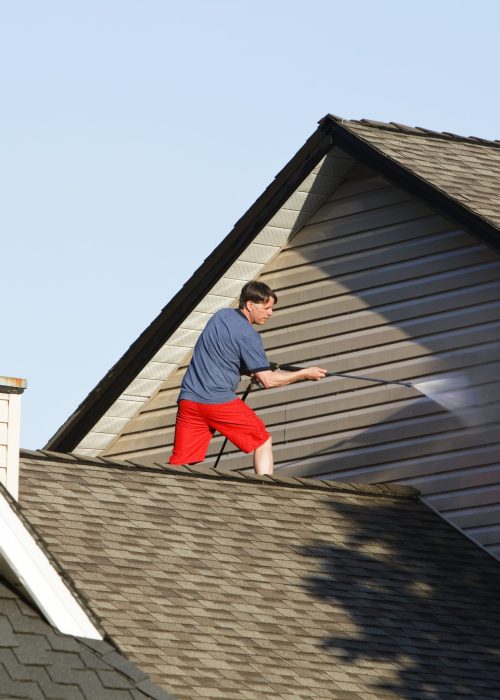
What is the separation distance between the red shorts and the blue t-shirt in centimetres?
7

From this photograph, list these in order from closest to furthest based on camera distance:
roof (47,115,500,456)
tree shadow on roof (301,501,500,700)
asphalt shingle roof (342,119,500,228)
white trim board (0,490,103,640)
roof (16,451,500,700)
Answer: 1. white trim board (0,490,103,640)
2. roof (16,451,500,700)
3. tree shadow on roof (301,501,500,700)
4. asphalt shingle roof (342,119,500,228)
5. roof (47,115,500,456)

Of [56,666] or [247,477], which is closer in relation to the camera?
[56,666]

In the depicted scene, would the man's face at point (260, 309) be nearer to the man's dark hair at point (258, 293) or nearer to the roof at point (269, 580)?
the man's dark hair at point (258, 293)

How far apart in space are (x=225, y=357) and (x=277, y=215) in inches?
90.3

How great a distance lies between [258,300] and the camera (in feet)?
41.4

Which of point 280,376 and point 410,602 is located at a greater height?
point 280,376

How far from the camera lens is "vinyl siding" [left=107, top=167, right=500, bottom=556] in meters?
13.2

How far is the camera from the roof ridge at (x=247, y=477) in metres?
11.6

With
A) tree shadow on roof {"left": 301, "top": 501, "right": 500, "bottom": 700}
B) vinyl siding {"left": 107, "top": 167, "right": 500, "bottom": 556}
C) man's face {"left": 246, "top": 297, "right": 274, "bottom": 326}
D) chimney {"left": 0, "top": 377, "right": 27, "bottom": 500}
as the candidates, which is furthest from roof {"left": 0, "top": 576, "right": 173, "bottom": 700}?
vinyl siding {"left": 107, "top": 167, "right": 500, "bottom": 556}

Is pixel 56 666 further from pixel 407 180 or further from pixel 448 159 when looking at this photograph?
pixel 448 159

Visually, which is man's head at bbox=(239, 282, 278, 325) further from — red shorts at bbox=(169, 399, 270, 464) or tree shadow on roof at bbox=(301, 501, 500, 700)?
tree shadow on roof at bbox=(301, 501, 500, 700)

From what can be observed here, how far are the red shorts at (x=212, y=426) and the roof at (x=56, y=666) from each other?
4.03 m

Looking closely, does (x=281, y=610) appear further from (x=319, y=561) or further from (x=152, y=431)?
(x=152, y=431)

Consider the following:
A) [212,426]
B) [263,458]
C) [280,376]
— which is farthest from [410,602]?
[212,426]
